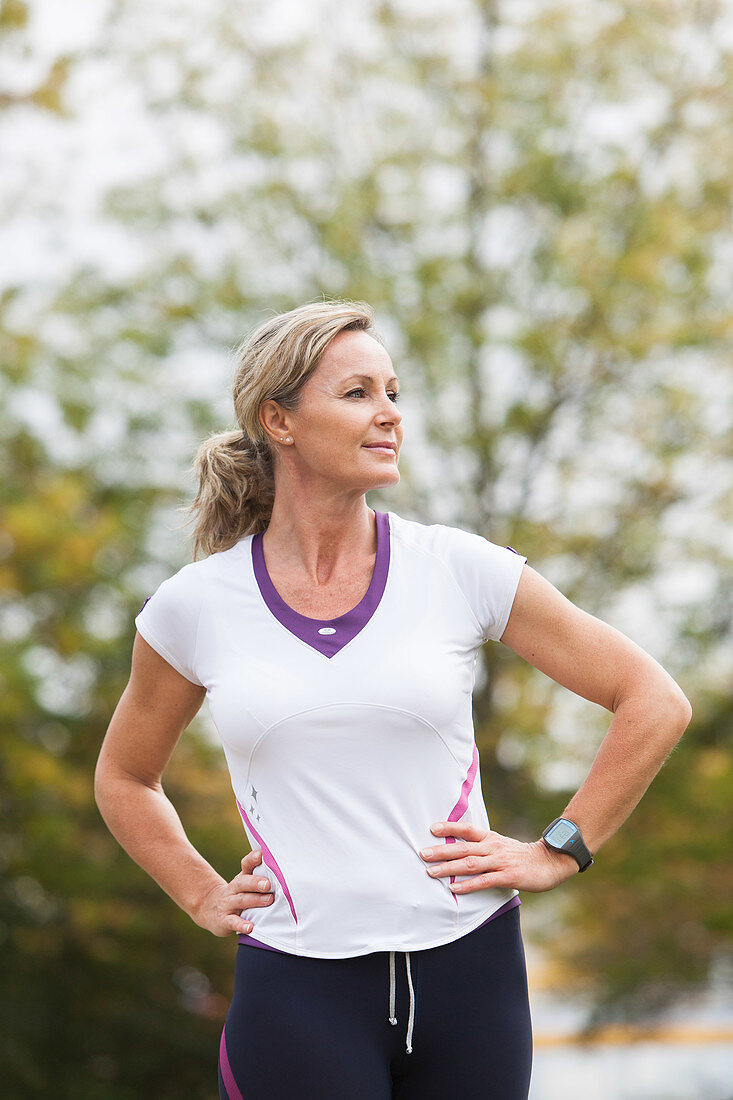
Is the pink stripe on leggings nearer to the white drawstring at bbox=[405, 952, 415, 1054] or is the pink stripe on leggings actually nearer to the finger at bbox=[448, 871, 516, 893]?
the white drawstring at bbox=[405, 952, 415, 1054]

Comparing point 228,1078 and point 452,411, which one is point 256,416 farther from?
point 452,411

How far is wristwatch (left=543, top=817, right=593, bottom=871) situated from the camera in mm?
1804

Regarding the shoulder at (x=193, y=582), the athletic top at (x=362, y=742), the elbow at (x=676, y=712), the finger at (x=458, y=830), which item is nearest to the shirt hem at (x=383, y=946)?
the athletic top at (x=362, y=742)

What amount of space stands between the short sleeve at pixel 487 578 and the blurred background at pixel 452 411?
6.88m

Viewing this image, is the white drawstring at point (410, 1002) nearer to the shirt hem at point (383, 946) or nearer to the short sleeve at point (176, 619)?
the shirt hem at point (383, 946)

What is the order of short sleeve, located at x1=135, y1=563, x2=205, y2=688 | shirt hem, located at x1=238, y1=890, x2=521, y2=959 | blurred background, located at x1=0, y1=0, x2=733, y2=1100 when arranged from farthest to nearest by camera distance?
blurred background, located at x1=0, y1=0, x2=733, y2=1100 → short sleeve, located at x1=135, y1=563, x2=205, y2=688 → shirt hem, located at x1=238, y1=890, x2=521, y2=959

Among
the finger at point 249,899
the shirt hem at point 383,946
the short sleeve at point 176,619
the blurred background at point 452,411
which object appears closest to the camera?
the shirt hem at point 383,946

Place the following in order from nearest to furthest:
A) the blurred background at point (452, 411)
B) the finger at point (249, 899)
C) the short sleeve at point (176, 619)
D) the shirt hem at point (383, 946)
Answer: the shirt hem at point (383, 946) → the finger at point (249, 899) → the short sleeve at point (176, 619) → the blurred background at point (452, 411)

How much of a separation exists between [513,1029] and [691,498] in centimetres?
858

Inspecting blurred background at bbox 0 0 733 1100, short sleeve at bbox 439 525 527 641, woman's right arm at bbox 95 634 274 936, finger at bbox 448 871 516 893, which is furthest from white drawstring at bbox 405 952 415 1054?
blurred background at bbox 0 0 733 1100

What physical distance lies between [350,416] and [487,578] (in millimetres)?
324

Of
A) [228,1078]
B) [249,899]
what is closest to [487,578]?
[249,899]

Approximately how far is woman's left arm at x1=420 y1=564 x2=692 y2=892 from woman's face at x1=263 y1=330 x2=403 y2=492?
29cm

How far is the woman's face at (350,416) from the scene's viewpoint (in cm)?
186
